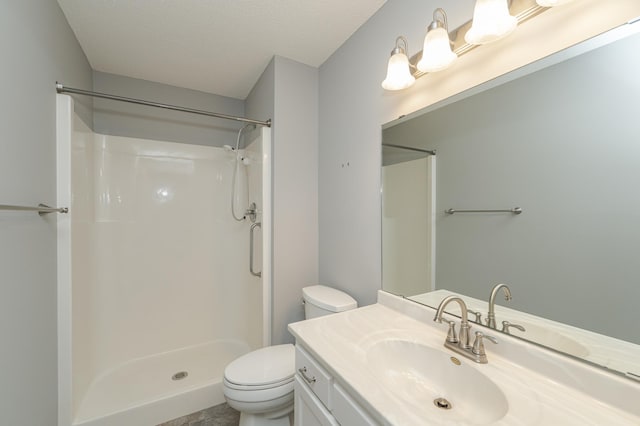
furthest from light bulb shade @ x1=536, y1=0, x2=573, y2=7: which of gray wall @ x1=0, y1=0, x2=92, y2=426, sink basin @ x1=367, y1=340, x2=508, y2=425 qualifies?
gray wall @ x1=0, y1=0, x2=92, y2=426

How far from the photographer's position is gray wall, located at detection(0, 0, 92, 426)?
0.91 m

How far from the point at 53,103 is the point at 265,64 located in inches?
50.4

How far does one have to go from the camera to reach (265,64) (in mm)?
1909

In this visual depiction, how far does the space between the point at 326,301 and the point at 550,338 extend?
993mm

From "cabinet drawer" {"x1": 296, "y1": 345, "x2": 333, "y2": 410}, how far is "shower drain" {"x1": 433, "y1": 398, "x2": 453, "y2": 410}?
348 millimetres

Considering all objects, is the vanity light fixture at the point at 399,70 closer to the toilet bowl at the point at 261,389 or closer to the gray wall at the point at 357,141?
the gray wall at the point at 357,141

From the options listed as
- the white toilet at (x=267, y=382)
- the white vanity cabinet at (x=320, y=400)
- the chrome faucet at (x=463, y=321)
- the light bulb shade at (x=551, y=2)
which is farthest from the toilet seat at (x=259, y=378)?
the light bulb shade at (x=551, y=2)

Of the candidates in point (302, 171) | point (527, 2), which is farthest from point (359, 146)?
point (527, 2)

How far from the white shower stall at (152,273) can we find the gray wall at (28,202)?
122mm

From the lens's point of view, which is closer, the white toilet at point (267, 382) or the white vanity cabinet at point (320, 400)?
the white vanity cabinet at point (320, 400)

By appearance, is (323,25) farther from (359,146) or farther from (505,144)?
(505,144)

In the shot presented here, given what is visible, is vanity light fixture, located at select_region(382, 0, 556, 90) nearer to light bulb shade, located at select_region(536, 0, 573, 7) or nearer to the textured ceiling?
light bulb shade, located at select_region(536, 0, 573, 7)

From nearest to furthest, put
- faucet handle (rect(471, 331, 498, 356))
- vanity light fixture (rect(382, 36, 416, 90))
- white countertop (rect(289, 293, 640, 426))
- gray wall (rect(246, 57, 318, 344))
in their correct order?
white countertop (rect(289, 293, 640, 426))
faucet handle (rect(471, 331, 498, 356))
vanity light fixture (rect(382, 36, 416, 90))
gray wall (rect(246, 57, 318, 344))

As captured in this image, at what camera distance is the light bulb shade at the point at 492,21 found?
2.59ft
